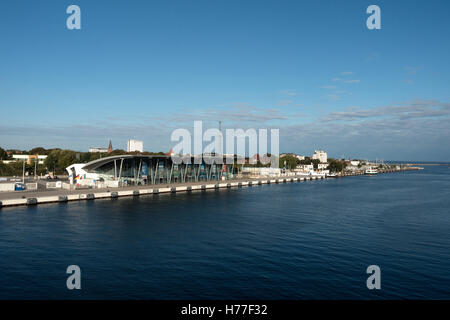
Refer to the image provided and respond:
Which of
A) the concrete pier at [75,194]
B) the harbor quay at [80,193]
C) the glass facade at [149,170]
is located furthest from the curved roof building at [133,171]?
the concrete pier at [75,194]

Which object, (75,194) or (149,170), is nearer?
(75,194)

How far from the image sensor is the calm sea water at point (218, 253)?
2098cm

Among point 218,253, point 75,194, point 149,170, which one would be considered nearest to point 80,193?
point 75,194

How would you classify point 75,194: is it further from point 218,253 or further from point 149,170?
point 218,253

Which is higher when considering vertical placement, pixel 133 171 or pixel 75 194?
pixel 133 171

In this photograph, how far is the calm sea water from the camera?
21.0 m

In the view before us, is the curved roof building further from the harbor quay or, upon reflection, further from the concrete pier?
the concrete pier

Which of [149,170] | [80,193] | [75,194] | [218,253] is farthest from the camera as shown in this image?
[149,170]

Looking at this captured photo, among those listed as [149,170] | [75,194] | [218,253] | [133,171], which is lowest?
[218,253]

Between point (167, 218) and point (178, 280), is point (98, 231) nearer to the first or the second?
point (167, 218)

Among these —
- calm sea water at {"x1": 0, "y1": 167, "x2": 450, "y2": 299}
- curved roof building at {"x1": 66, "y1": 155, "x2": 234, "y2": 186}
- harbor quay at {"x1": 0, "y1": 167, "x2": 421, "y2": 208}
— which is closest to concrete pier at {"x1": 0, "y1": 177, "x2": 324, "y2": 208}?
harbor quay at {"x1": 0, "y1": 167, "x2": 421, "y2": 208}

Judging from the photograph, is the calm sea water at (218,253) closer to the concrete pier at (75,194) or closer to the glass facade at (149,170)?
the concrete pier at (75,194)

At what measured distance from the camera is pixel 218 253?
2894cm
